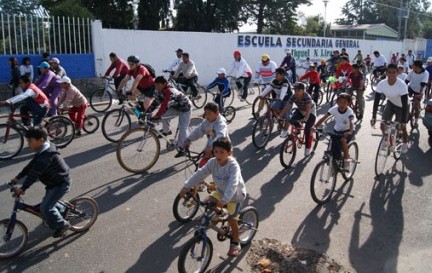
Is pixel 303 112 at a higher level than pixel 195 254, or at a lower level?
higher

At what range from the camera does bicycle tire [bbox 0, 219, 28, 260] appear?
15.0 feet

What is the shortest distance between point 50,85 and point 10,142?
195cm

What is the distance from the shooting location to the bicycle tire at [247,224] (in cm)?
484

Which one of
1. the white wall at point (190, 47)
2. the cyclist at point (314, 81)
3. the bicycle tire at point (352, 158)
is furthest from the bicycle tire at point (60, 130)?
the white wall at point (190, 47)

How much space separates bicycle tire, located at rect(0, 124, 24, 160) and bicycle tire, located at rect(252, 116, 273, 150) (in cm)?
484

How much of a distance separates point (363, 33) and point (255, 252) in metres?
63.4

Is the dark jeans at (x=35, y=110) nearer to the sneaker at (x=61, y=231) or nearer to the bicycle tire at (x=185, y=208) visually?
the sneaker at (x=61, y=231)

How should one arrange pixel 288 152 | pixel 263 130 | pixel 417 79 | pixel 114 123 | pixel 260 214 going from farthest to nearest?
1. pixel 417 79
2. pixel 114 123
3. pixel 263 130
4. pixel 288 152
5. pixel 260 214

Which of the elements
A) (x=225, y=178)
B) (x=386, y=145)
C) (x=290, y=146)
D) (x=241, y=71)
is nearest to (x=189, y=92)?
(x=241, y=71)

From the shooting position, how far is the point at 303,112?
840 cm

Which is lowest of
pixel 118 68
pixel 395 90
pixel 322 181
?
pixel 322 181

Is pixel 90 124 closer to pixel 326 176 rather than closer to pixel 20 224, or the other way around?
pixel 20 224

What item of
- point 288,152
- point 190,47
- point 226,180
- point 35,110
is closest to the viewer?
point 226,180

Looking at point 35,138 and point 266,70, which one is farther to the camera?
point 266,70
